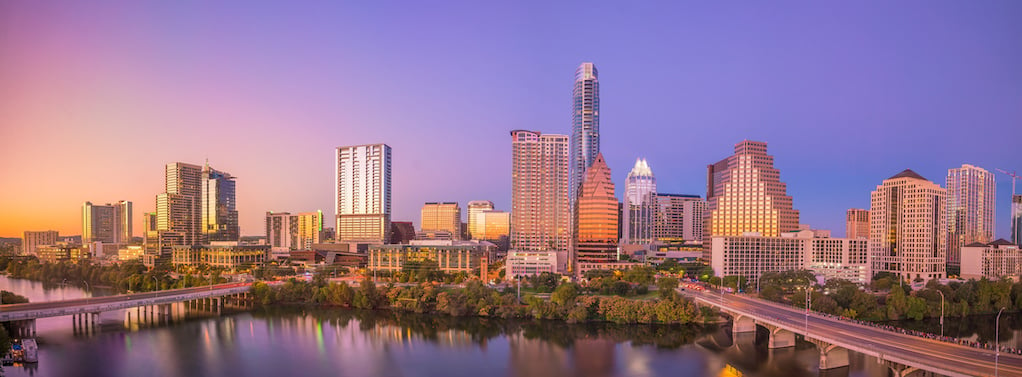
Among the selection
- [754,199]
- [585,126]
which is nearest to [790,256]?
[754,199]

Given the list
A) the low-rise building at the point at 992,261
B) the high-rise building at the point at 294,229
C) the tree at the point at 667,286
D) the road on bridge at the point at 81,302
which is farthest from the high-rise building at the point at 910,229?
the high-rise building at the point at 294,229

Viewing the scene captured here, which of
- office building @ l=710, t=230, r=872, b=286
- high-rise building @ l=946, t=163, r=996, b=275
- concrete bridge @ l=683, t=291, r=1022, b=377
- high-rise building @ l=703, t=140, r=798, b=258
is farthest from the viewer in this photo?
high-rise building @ l=946, t=163, r=996, b=275

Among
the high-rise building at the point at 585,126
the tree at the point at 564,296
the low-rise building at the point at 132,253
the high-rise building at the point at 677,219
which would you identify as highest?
the high-rise building at the point at 585,126

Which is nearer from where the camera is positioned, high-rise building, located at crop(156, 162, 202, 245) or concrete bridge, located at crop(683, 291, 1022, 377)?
concrete bridge, located at crop(683, 291, 1022, 377)

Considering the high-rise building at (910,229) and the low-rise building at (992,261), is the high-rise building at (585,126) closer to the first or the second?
the high-rise building at (910,229)

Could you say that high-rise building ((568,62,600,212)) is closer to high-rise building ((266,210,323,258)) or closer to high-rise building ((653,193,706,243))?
high-rise building ((653,193,706,243))

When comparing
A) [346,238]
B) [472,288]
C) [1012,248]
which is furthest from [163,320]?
[1012,248]

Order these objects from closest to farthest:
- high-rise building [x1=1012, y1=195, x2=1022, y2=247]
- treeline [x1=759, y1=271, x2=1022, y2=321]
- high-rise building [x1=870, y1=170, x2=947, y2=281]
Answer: treeline [x1=759, y1=271, x2=1022, y2=321] < high-rise building [x1=870, y1=170, x2=947, y2=281] < high-rise building [x1=1012, y1=195, x2=1022, y2=247]

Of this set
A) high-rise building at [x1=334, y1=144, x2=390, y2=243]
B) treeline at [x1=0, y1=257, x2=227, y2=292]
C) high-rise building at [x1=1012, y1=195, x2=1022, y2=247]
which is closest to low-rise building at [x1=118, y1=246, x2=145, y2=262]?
treeline at [x1=0, y1=257, x2=227, y2=292]
